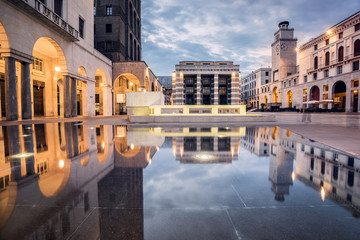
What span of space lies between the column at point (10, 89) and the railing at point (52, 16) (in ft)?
15.8

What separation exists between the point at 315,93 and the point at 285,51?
66.7ft

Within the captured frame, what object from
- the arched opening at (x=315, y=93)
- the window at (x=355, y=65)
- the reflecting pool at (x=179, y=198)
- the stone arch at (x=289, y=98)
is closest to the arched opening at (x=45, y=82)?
the reflecting pool at (x=179, y=198)

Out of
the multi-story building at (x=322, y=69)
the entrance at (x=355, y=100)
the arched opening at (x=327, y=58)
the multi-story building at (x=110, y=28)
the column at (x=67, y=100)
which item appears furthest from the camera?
the arched opening at (x=327, y=58)

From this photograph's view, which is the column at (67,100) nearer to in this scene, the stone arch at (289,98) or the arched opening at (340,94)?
the arched opening at (340,94)

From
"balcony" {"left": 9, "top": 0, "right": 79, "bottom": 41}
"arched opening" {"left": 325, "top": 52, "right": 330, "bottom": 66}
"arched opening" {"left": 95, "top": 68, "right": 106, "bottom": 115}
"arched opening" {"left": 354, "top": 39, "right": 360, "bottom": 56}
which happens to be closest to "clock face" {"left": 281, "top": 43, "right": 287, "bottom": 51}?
"arched opening" {"left": 325, "top": 52, "right": 330, "bottom": 66}

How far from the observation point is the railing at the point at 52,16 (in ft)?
48.7

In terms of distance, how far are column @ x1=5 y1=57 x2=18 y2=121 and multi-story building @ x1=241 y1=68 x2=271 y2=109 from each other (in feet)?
251

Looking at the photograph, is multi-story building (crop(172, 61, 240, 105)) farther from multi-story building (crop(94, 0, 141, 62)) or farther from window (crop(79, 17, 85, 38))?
window (crop(79, 17, 85, 38))

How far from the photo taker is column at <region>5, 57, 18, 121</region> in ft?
46.2

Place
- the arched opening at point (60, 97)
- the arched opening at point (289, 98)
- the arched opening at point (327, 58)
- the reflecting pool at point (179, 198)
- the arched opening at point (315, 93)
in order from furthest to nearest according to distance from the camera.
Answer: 1. the arched opening at point (289, 98)
2. the arched opening at point (315, 93)
3. the arched opening at point (327, 58)
4. the arched opening at point (60, 97)
5. the reflecting pool at point (179, 198)

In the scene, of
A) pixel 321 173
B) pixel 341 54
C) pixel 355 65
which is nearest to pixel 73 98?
pixel 321 173

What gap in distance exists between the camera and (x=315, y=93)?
50.4 meters

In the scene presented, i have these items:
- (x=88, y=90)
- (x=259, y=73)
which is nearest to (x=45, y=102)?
(x=88, y=90)

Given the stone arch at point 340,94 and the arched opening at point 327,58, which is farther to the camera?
the arched opening at point 327,58
